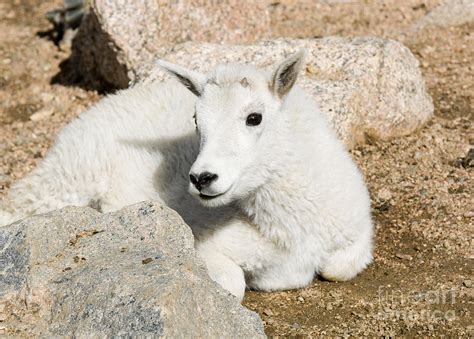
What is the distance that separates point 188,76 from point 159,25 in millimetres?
4634

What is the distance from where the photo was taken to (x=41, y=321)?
17.8 feet

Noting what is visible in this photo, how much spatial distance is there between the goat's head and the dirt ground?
47.9 inches

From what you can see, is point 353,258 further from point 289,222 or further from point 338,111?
point 338,111

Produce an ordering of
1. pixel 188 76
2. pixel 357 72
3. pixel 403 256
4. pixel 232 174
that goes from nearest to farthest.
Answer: pixel 232 174 < pixel 188 76 < pixel 403 256 < pixel 357 72

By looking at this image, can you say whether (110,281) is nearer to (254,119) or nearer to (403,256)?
(254,119)

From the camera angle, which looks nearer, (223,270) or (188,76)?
(188,76)

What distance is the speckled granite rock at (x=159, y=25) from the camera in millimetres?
11078

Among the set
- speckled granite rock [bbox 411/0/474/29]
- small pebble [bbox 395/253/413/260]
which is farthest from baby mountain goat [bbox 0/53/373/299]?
speckled granite rock [bbox 411/0/474/29]

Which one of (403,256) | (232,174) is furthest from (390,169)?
(232,174)

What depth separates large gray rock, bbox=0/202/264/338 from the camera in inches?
203
